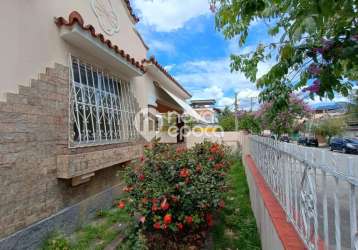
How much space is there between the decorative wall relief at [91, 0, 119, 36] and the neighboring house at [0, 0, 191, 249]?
4 centimetres

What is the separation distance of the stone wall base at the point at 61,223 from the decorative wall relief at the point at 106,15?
5.79 m

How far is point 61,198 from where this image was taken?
6.13 metres

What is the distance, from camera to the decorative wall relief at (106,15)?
836 centimetres

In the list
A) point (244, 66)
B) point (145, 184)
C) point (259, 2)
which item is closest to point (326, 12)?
point (259, 2)

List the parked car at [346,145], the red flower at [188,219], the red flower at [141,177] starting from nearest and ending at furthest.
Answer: the red flower at [188,219] < the red flower at [141,177] < the parked car at [346,145]

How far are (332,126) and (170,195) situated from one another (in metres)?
63.1

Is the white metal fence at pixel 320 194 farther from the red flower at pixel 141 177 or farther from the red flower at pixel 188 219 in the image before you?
the red flower at pixel 141 177

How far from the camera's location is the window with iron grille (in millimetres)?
6938

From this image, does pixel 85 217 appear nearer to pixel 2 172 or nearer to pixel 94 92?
pixel 2 172

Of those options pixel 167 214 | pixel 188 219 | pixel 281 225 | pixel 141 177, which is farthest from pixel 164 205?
pixel 281 225

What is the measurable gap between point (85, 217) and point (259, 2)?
6883 millimetres

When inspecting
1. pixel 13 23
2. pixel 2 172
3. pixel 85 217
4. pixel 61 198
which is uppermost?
pixel 13 23

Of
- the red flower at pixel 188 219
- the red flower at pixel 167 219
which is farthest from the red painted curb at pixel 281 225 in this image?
the red flower at pixel 167 219

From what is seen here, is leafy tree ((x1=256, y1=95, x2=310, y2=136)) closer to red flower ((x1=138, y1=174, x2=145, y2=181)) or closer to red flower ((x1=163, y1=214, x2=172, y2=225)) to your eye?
red flower ((x1=138, y1=174, x2=145, y2=181))
